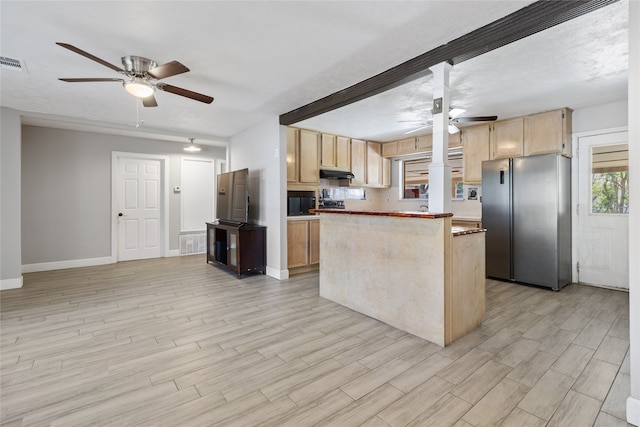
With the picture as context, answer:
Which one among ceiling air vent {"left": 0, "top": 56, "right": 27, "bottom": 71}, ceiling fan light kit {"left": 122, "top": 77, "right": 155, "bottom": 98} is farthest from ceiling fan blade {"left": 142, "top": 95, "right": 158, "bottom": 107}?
ceiling air vent {"left": 0, "top": 56, "right": 27, "bottom": 71}

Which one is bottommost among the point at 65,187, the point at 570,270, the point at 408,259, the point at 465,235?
the point at 570,270

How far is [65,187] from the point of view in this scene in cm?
547

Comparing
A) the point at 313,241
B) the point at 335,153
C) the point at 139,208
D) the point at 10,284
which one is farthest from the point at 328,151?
the point at 10,284

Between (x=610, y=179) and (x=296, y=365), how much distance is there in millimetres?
4892

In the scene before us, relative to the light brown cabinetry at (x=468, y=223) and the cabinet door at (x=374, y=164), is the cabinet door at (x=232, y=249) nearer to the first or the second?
the cabinet door at (x=374, y=164)

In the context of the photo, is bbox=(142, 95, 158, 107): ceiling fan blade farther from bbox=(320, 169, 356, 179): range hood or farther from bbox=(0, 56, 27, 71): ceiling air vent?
bbox=(320, 169, 356, 179): range hood

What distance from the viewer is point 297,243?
5.00 metres

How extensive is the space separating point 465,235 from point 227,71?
285 cm

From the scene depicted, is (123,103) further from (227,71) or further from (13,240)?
(13,240)

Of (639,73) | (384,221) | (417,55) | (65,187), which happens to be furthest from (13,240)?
(639,73)

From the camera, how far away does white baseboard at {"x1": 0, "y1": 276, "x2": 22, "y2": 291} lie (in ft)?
13.7

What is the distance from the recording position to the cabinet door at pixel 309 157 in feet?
17.6

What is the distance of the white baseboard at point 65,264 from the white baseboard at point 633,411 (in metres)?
7.24

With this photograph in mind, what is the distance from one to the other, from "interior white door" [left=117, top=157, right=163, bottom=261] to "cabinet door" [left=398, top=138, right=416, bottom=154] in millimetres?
5261
